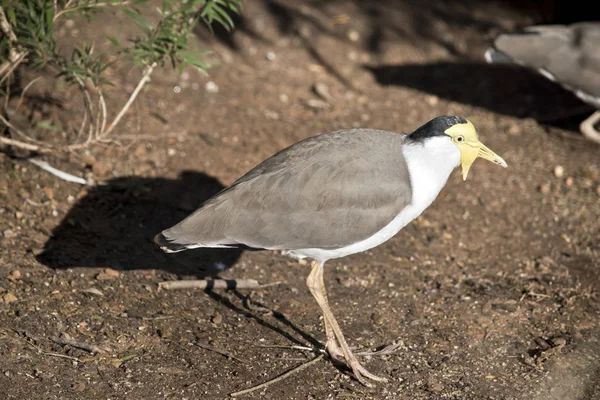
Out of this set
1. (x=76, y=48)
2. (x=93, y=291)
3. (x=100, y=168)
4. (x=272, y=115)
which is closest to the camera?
(x=93, y=291)

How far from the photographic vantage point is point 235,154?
6.75 m

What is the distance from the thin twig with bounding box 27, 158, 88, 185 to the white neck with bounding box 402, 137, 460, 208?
284 cm

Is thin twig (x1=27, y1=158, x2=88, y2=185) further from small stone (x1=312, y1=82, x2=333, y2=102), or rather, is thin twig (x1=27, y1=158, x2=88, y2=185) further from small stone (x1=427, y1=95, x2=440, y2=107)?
small stone (x1=427, y1=95, x2=440, y2=107)

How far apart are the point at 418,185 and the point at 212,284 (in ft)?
5.48

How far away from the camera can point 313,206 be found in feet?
14.9

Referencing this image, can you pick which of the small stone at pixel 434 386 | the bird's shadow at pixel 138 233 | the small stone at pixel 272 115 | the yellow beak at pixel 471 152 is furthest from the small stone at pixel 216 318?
the small stone at pixel 272 115

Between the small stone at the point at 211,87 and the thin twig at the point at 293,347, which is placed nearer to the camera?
the thin twig at the point at 293,347

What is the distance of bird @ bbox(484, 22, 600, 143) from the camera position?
766 centimetres

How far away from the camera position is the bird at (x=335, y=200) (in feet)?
14.8

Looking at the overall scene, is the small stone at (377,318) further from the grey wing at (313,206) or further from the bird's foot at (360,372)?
the grey wing at (313,206)

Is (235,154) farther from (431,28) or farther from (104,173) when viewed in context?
(431,28)

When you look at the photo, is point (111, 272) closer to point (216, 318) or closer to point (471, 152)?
point (216, 318)

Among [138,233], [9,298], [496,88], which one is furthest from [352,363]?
[496,88]

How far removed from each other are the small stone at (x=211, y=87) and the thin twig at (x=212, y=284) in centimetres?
291
